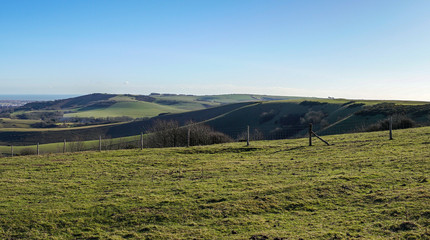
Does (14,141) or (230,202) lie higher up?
(230,202)

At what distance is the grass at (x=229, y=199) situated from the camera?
391 inches

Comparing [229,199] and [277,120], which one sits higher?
[277,120]

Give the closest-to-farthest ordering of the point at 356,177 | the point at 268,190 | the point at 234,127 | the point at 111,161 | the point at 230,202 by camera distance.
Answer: the point at 230,202
the point at 268,190
the point at 356,177
the point at 111,161
the point at 234,127

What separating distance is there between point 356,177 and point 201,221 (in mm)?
7401

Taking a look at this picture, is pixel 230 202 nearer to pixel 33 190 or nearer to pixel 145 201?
pixel 145 201

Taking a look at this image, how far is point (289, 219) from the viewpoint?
10602 mm

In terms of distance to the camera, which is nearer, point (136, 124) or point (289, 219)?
point (289, 219)

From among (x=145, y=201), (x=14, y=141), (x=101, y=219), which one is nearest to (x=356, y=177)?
(x=145, y=201)

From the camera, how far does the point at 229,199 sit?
12445 millimetres

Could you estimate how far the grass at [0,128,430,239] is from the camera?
9.93 meters

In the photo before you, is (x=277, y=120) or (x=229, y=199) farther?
(x=277, y=120)

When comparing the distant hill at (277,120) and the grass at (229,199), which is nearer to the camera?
the grass at (229,199)

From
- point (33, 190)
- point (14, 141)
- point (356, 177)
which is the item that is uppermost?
point (356, 177)

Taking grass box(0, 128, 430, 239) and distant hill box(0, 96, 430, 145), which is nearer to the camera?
grass box(0, 128, 430, 239)
